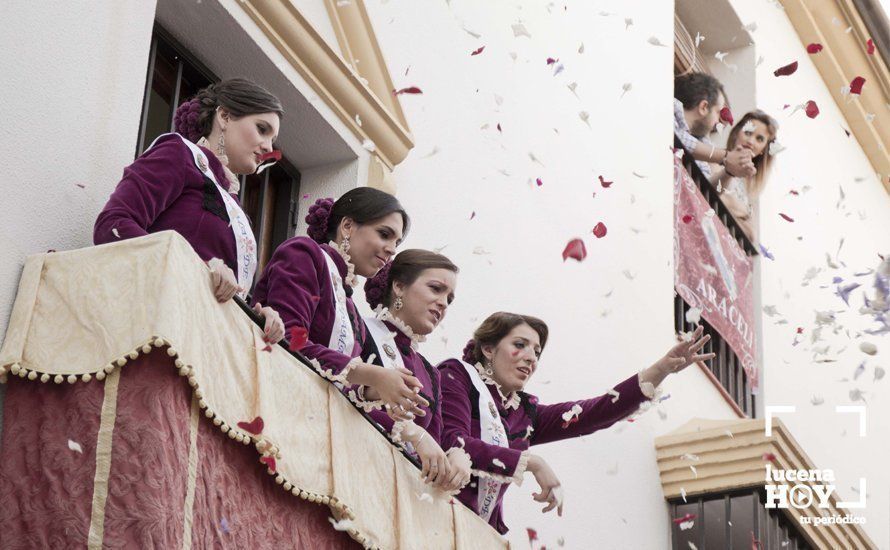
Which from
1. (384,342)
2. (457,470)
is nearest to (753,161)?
(384,342)

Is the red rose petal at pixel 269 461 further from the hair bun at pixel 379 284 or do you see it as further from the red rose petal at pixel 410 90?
the red rose petal at pixel 410 90

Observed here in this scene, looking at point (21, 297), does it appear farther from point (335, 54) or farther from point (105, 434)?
point (335, 54)

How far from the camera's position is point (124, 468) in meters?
3.76

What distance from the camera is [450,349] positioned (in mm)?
6996

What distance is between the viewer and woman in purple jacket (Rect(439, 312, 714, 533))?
216 inches

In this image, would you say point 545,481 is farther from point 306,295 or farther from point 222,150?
point 222,150

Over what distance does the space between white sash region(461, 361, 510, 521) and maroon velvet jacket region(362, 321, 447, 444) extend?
0.97 ft

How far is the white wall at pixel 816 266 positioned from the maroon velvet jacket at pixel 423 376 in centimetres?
644

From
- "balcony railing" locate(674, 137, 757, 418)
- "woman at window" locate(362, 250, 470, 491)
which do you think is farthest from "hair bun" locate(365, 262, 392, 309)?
"balcony railing" locate(674, 137, 757, 418)

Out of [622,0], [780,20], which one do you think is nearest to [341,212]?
[622,0]

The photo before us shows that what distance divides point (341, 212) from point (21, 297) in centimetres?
135

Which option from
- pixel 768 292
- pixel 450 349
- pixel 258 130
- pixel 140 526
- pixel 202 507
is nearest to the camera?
pixel 140 526

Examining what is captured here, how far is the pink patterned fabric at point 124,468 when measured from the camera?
147 inches

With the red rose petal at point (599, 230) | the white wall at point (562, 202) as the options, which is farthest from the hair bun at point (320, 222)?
the red rose petal at point (599, 230)
